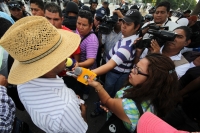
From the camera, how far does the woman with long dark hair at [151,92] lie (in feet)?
3.57

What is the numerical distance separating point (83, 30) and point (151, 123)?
1.79 m

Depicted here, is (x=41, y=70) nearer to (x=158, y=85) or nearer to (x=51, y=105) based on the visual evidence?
(x=51, y=105)

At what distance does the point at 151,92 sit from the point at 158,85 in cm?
9

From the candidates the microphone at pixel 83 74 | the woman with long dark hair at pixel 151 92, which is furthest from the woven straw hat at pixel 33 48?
the woman with long dark hair at pixel 151 92

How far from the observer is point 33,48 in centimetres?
81

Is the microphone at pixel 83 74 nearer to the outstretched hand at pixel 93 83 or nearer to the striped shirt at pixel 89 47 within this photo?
the outstretched hand at pixel 93 83

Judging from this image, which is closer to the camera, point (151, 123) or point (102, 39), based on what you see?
point (151, 123)

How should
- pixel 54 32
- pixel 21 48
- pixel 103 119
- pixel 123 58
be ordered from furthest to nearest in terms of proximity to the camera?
pixel 103 119, pixel 123 58, pixel 54 32, pixel 21 48

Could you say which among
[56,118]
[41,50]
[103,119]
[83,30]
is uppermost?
[41,50]

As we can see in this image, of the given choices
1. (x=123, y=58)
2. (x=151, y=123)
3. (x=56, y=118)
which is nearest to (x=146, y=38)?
(x=123, y=58)

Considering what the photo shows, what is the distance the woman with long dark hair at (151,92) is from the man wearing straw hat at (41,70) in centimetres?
41

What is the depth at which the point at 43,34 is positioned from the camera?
2.76 ft

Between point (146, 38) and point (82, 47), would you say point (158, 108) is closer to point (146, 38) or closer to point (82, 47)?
point (146, 38)

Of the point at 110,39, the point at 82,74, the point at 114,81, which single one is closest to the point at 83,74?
the point at 82,74
